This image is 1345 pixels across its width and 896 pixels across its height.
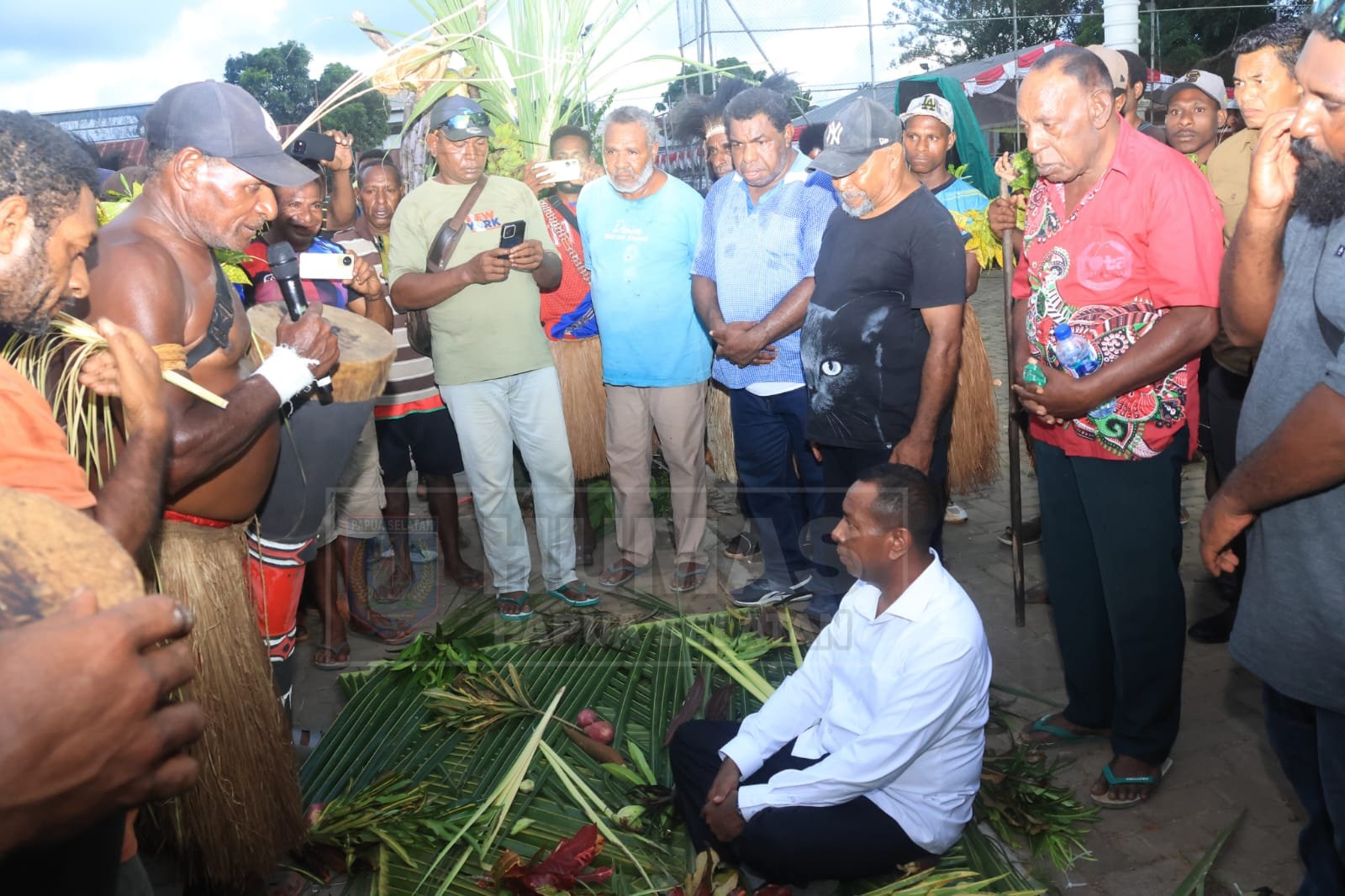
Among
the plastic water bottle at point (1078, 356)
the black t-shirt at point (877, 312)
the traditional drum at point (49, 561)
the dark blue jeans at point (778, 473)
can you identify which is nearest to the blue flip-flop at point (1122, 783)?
the plastic water bottle at point (1078, 356)

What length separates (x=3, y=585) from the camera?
42.6 inches

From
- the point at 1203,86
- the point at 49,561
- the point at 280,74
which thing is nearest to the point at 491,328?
the point at 49,561

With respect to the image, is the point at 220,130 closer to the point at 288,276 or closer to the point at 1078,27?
the point at 288,276

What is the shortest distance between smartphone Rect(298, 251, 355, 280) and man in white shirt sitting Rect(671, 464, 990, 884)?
2.15 m

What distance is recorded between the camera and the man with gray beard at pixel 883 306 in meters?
3.62

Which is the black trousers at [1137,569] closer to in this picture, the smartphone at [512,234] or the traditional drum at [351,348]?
the traditional drum at [351,348]

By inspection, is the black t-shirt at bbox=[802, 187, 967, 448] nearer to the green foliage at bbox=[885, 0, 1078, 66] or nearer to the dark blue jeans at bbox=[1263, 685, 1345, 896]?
the dark blue jeans at bbox=[1263, 685, 1345, 896]

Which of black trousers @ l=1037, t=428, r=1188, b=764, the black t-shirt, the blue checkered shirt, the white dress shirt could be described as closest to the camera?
the white dress shirt

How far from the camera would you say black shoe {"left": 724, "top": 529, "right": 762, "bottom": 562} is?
5.34 m

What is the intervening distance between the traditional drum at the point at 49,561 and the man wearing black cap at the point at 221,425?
4.33 ft

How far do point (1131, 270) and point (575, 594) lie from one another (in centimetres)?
286

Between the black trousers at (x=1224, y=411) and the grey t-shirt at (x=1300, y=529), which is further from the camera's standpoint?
the black trousers at (x=1224, y=411)

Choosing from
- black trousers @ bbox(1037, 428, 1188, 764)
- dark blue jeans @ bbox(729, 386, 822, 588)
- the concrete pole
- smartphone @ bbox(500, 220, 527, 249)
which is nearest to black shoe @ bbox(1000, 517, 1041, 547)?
dark blue jeans @ bbox(729, 386, 822, 588)

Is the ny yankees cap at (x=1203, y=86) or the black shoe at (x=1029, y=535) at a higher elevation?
the ny yankees cap at (x=1203, y=86)
